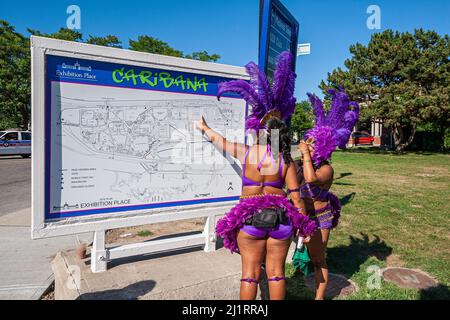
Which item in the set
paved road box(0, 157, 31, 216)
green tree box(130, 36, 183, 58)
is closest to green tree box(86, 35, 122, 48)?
green tree box(130, 36, 183, 58)

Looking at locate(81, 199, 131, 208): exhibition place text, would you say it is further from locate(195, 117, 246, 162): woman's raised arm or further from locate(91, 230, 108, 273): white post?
locate(195, 117, 246, 162): woman's raised arm

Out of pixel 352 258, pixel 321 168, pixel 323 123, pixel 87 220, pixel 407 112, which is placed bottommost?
pixel 352 258

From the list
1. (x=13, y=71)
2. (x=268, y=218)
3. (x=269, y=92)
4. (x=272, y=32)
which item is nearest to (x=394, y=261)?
(x=268, y=218)

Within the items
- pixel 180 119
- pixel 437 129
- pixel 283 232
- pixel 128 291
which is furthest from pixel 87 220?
pixel 437 129

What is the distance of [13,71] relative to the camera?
2622cm

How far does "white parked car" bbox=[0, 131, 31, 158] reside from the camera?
61.9 ft

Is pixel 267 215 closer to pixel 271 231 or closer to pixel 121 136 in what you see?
pixel 271 231

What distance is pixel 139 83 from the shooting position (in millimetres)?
3418

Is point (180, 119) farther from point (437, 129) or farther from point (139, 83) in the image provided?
point (437, 129)

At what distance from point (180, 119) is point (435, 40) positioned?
2927cm

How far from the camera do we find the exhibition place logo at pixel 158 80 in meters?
3.31

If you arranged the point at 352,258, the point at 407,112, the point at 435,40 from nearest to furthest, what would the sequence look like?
the point at 352,258 → the point at 407,112 → the point at 435,40

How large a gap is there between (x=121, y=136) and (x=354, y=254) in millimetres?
3724

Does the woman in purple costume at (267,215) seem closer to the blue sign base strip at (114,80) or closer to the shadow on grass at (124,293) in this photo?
the shadow on grass at (124,293)
